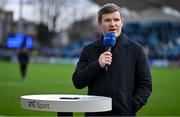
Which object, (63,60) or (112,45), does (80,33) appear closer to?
(63,60)

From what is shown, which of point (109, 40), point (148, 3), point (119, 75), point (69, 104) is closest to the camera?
point (69, 104)

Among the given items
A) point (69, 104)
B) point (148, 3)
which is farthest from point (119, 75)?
point (148, 3)

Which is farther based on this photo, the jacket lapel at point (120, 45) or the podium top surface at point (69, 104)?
the jacket lapel at point (120, 45)

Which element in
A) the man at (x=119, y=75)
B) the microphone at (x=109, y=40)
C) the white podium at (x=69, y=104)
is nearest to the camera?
the white podium at (x=69, y=104)

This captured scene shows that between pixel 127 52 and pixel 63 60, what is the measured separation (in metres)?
54.2

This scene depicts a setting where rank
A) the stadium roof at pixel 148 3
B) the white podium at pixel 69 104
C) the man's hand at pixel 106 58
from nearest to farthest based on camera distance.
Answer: the white podium at pixel 69 104, the man's hand at pixel 106 58, the stadium roof at pixel 148 3

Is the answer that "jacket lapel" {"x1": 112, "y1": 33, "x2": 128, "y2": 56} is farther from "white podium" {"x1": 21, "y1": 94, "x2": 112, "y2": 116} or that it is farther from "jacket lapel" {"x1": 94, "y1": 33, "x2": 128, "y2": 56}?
"white podium" {"x1": 21, "y1": 94, "x2": 112, "y2": 116}

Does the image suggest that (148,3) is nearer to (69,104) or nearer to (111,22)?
(111,22)

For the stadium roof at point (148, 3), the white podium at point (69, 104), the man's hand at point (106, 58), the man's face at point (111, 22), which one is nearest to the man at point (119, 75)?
the man's face at point (111, 22)

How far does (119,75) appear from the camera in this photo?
12.0 ft

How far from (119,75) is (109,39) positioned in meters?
0.30

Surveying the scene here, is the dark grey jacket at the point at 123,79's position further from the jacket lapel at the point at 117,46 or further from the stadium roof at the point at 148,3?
the stadium roof at the point at 148,3

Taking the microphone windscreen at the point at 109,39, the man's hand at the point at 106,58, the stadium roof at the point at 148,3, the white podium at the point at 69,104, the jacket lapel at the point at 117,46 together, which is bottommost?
the white podium at the point at 69,104

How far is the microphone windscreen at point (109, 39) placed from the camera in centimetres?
352
